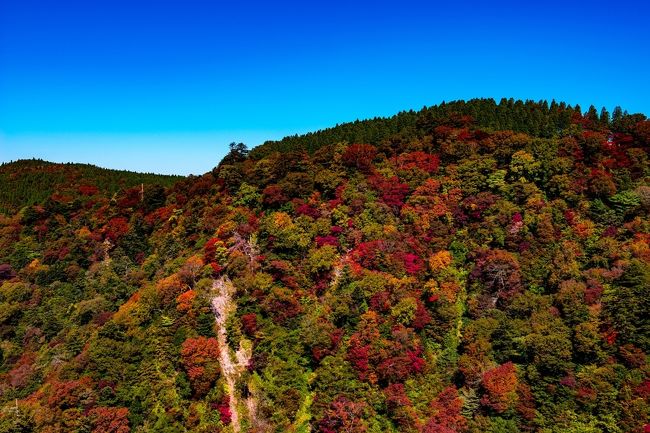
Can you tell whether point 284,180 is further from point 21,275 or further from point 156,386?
point 21,275

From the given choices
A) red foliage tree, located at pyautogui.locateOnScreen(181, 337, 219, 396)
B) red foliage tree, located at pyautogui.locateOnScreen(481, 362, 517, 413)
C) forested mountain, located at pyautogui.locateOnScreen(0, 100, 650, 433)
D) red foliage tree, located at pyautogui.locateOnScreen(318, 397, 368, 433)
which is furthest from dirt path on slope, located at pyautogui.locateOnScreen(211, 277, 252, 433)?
red foliage tree, located at pyautogui.locateOnScreen(481, 362, 517, 413)

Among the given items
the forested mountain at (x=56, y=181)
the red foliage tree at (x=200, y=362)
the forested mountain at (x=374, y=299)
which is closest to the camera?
the forested mountain at (x=374, y=299)

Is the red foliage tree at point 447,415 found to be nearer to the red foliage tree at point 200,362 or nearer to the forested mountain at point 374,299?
the forested mountain at point 374,299

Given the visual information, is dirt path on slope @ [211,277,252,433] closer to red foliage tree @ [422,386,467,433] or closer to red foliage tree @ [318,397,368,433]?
red foliage tree @ [318,397,368,433]

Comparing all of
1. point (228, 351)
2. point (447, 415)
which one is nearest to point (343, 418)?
point (447, 415)

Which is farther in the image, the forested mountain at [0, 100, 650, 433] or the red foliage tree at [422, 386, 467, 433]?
the forested mountain at [0, 100, 650, 433]

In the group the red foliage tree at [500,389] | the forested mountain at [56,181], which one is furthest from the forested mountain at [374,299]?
the forested mountain at [56,181]

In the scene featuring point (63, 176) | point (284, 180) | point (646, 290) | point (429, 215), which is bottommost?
point (646, 290)

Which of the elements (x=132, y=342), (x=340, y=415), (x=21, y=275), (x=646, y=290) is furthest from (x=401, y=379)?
(x=21, y=275)

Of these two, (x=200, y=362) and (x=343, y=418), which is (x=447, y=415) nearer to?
(x=343, y=418)
